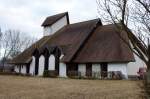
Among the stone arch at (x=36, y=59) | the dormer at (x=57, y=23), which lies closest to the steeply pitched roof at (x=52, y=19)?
the dormer at (x=57, y=23)

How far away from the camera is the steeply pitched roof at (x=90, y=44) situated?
Answer: 40.3 m

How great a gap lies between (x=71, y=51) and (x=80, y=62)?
2.79 meters

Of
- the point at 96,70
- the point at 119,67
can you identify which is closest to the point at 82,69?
the point at 96,70

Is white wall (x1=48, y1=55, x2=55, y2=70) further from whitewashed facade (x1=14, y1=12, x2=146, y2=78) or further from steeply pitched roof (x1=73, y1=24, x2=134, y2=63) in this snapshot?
steeply pitched roof (x1=73, y1=24, x2=134, y2=63)

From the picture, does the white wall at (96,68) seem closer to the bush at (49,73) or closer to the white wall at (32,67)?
the bush at (49,73)

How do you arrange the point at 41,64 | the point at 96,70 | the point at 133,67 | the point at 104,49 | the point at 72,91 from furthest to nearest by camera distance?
the point at 41,64 → the point at 96,70 → the point at 104,49 → the point at 133,67 → the point at 72,91

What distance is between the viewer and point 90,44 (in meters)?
45.9

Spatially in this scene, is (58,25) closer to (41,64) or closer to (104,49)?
(41,64)

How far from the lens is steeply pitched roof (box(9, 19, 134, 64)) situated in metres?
40.3

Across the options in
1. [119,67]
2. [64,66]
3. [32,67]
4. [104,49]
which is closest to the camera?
[119,67]

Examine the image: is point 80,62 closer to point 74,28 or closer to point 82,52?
point 82,52

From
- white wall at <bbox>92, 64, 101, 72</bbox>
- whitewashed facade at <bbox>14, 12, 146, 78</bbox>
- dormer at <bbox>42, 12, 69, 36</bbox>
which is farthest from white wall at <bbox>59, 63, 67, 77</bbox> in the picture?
dormer at <bbox>42, 12, 69, 36</bbox>

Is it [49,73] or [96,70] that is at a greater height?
[96,70]

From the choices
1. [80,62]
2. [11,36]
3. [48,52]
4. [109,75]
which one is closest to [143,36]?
[109,75]
